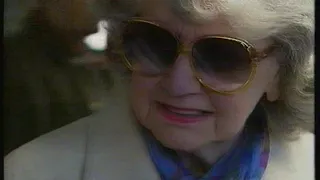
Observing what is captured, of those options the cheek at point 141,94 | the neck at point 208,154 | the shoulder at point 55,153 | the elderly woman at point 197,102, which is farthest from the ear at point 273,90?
the shoulder at point 55,153

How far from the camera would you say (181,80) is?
1384 millimetres

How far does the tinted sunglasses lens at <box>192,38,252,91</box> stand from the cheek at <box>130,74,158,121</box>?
11cm

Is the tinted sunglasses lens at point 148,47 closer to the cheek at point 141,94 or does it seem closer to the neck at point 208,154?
the cheek at point 141,94

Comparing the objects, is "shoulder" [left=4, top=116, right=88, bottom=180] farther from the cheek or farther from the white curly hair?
the white curly hair

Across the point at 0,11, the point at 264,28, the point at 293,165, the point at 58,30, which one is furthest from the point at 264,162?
the point at 0,11

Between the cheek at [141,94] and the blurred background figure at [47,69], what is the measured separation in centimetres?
6

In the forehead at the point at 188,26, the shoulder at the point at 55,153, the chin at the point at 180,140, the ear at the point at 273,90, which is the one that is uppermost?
the forehead at the point at 188,26

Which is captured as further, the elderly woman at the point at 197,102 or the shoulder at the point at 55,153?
the shoulder at the point at 55,153

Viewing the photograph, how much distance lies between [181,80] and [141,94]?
0.34ft

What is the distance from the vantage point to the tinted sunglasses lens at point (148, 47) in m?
1.38

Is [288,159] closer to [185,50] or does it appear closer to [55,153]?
[185,50]

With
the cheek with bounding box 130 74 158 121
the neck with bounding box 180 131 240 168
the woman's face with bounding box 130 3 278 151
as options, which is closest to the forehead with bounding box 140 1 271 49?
the woman's face with bounding box 130 3 278 151

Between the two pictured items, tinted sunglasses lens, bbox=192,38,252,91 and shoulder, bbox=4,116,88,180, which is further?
shoulder, bbox=4,116,88,180

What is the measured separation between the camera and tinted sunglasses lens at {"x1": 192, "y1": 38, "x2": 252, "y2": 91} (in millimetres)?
1365
